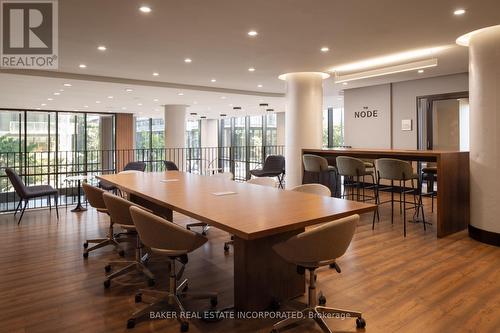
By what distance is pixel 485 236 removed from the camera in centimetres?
438

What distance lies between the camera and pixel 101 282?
3256 millimetres

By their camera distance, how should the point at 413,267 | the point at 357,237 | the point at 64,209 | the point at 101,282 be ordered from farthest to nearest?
the point at 64,209, the point at 357,237, the point at 413,267, the point at 101,282

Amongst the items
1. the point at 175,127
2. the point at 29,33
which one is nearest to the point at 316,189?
the point at 29,33

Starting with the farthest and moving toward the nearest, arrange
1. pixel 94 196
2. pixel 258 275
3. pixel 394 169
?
pixel 394 169, pixel 94 196, pixel 258 275

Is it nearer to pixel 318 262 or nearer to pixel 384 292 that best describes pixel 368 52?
pixel 384 292

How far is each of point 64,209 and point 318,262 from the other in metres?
6.11

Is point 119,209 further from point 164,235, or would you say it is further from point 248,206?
point 248,206

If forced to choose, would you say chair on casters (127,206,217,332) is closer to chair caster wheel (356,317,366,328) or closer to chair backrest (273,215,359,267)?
chair backrest (273,215,359,267)

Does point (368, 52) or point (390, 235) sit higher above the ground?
point (368, 52)

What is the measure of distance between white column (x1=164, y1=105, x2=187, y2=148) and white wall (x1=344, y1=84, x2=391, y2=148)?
532 centimetres

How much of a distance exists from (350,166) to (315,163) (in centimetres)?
72

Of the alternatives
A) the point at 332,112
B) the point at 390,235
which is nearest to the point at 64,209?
the point at 390,235

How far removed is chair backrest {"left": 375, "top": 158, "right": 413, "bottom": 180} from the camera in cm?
481

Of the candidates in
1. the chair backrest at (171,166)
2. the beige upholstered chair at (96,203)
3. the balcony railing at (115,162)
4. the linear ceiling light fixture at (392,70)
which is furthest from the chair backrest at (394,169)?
the balcony railing at (115,162)
